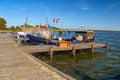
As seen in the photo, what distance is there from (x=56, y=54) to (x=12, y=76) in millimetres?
16513

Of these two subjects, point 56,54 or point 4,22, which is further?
point 4,22

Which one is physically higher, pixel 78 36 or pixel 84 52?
pixel 78 36

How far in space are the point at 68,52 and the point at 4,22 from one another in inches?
3834

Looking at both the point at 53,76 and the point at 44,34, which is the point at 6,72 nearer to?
the point at 53,76

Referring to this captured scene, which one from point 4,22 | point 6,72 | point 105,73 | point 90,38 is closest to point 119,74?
point 105,73

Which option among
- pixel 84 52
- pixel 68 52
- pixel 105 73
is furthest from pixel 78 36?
pixel 105 73

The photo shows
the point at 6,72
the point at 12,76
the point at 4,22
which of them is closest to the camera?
the point at 12,76

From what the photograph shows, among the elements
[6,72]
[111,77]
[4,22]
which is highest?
[4,22]

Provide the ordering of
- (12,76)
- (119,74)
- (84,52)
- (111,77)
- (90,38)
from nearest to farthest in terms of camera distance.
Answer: (12,76) → (111,77) → (119,74) → (84,52) → (90,38)

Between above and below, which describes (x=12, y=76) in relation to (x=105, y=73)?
above

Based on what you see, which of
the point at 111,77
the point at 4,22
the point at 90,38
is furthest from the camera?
the point at 4,22

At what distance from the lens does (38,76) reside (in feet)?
27.1

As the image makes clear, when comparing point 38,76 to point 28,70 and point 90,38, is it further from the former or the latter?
point 90,38

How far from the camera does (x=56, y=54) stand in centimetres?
2458
